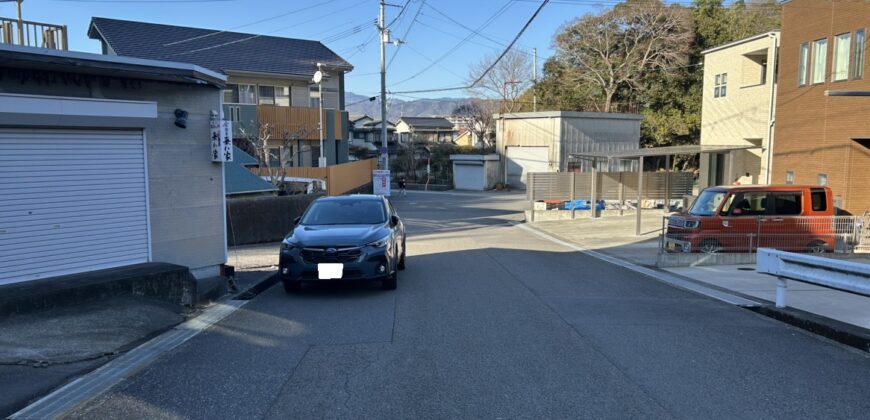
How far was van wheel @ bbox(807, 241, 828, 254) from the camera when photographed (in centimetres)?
1428

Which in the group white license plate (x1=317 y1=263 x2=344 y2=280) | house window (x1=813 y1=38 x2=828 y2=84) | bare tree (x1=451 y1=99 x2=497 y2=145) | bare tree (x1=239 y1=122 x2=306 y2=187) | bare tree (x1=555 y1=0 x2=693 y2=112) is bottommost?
white license plate (x1=317 y1=263 x2=344 y2=280)

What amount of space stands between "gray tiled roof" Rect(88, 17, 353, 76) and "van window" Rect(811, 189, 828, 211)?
85.3 feet

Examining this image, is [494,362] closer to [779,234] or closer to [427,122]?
[779,234]

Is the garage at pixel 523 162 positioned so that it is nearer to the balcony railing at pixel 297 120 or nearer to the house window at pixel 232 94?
the balcony railing at pixel 297 120

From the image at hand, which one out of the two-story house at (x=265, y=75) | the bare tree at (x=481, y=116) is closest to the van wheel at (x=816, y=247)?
the two-story house at (x=265, y=75)

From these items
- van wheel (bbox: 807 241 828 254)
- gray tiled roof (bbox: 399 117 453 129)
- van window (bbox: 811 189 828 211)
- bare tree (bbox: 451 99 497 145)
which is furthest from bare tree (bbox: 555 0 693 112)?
gray tiled roof (bbox: 399 117 453 129)

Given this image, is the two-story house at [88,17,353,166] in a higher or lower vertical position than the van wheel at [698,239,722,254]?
higher

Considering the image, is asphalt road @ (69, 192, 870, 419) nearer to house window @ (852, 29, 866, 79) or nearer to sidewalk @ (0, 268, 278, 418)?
sidewalk @ (0, 268, 278, 418)

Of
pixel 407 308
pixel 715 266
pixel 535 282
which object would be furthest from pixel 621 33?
pixel 407 308

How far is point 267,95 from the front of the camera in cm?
3384

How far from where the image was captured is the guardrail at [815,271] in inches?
267

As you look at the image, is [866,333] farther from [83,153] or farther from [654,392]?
[83,153]

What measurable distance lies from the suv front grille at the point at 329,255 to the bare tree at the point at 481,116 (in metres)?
58.3

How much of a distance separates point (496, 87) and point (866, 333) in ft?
190
